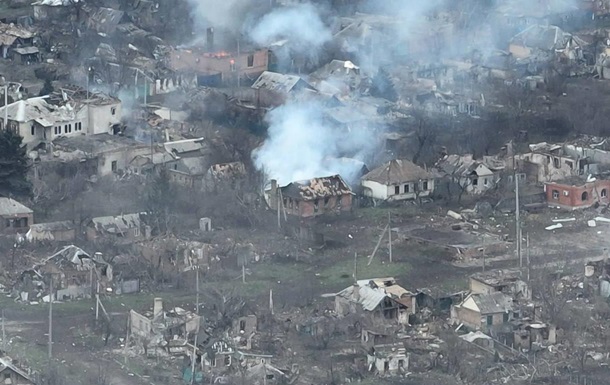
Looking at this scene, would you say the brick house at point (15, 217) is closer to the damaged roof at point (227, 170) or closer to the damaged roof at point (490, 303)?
the damaged roof at point (227, 170)

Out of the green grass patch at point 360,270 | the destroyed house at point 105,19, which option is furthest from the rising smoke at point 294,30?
the green grass patch at point 360,270

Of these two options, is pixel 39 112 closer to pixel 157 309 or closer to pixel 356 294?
pixel 157 309

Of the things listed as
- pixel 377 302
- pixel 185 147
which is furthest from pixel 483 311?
pixel 185 147

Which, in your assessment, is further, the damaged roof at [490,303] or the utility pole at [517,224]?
the utility pole at [517,224]

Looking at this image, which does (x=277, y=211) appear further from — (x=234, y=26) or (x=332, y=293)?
(x=234, y=26)

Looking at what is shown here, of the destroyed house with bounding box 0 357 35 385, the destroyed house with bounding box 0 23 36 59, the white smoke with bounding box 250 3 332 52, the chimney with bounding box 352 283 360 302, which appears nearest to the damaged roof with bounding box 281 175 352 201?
the chimney with bounding box 352 283 360 302
